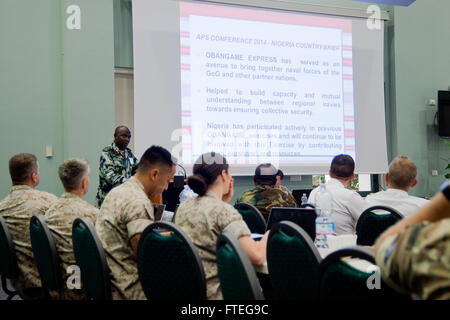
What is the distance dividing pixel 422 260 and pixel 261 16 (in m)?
5.40

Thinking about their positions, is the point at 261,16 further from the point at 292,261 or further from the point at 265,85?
the point at 292,261

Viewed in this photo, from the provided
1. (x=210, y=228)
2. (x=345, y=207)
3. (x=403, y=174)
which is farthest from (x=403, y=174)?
(x=210, y=228)

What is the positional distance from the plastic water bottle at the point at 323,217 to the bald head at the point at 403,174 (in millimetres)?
411

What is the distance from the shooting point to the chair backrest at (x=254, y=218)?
2.72 meters

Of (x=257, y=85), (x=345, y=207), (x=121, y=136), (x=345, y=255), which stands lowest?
(x=345, y=207)

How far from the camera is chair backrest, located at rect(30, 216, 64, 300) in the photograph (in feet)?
6.61

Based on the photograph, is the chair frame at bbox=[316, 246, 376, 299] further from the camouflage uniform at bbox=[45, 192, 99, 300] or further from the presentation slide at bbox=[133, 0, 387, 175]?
the presentation slide at bbox=[133, 0, 387, 175]

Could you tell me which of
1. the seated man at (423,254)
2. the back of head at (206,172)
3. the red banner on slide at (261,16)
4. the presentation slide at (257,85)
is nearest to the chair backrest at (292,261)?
the back of head at (206,172)

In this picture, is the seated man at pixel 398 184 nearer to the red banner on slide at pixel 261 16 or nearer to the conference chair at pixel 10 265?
the conference chair at pixel 10 265

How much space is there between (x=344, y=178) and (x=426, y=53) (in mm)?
4513

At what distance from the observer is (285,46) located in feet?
18.7

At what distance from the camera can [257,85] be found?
5547 mm
